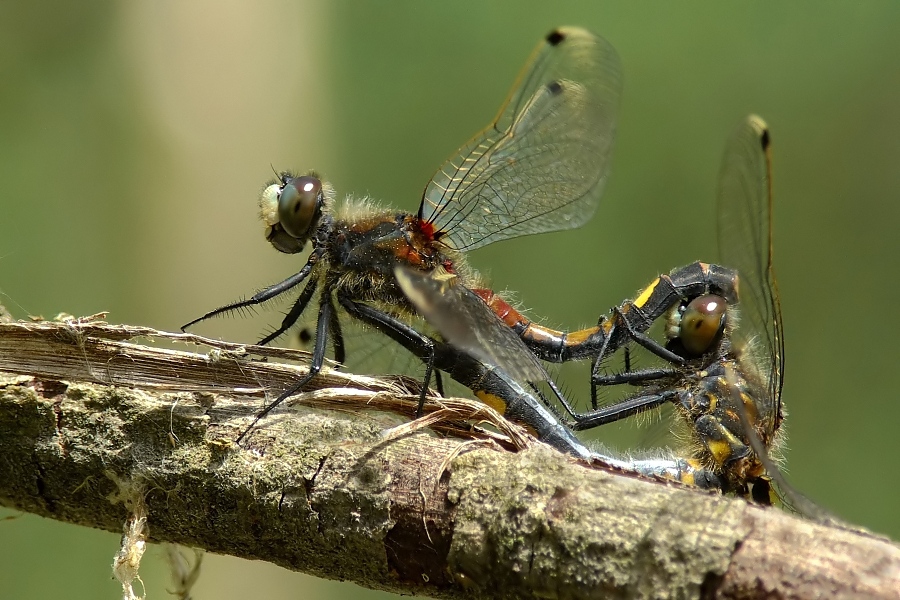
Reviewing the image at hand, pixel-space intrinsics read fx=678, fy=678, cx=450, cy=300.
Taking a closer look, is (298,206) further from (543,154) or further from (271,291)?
(543,154)

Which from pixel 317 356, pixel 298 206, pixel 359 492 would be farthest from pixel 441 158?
pixel 359 492

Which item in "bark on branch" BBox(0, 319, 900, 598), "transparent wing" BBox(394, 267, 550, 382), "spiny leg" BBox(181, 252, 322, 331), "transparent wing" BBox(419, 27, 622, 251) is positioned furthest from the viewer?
"transparent wing" BBox(419, 27, 622, 251)

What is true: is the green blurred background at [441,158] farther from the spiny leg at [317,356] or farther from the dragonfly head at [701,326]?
the spiny leg at [317,356]

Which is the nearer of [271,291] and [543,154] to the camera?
[271,291]

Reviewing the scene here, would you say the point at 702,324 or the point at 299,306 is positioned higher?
the point at 299,306

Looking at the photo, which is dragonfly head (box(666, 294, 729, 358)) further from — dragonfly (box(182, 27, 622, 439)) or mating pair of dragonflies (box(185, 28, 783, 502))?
dragonfly (box(182, 27, 622, 439))

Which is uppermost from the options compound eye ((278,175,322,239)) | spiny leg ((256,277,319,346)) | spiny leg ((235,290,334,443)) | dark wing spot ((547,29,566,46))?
dark wing spot ((547,29,566,46))

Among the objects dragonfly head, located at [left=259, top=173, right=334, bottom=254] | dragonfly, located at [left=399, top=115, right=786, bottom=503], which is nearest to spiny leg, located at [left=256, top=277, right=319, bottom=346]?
dragonfly head, located at [left=259, top=173, right=334, bottom=254]
